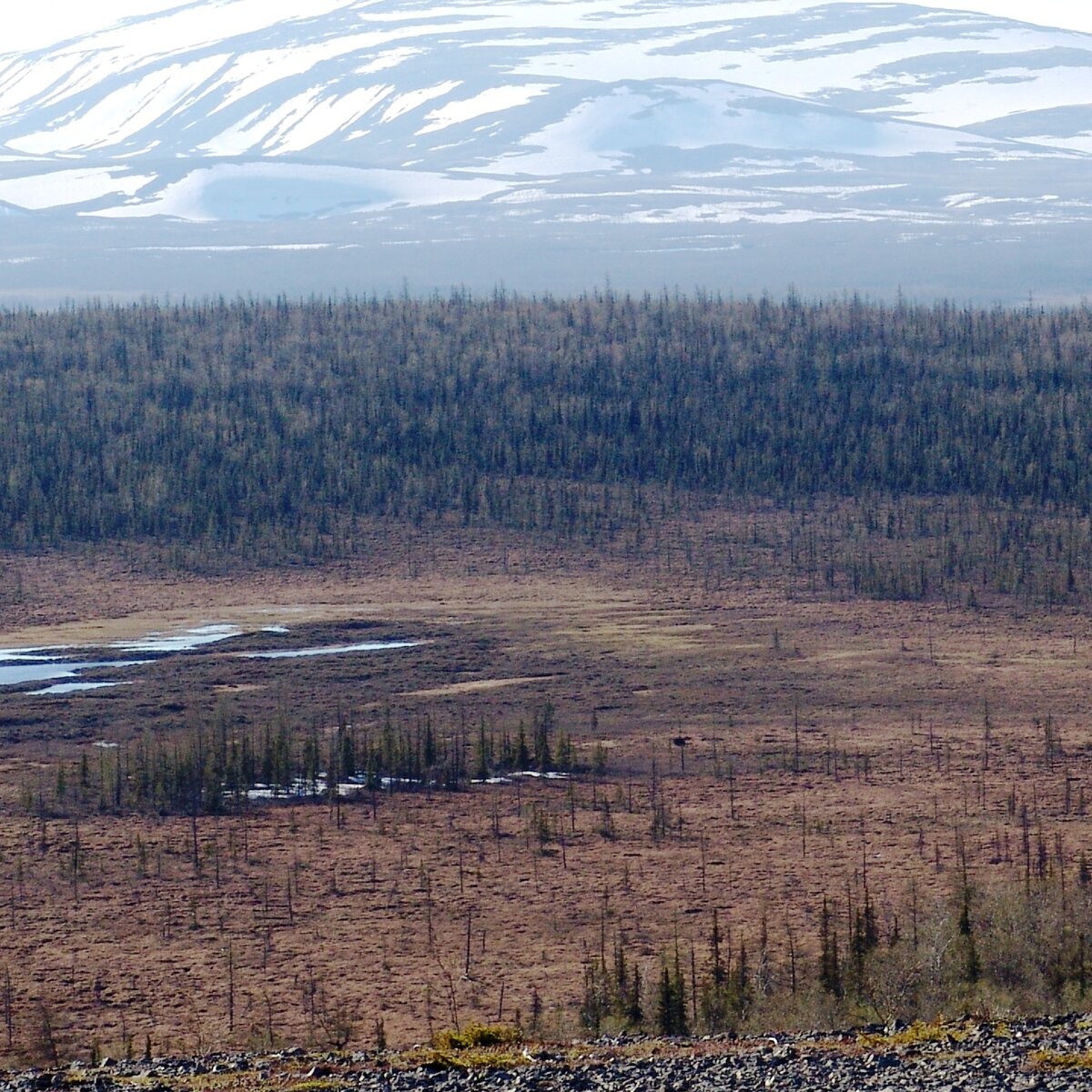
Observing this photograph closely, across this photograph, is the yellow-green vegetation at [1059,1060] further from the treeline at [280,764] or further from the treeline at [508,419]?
the treeline at [508,419]

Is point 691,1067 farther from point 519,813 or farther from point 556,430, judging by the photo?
point 556,430

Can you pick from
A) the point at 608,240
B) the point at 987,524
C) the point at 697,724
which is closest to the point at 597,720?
the point at 697,724

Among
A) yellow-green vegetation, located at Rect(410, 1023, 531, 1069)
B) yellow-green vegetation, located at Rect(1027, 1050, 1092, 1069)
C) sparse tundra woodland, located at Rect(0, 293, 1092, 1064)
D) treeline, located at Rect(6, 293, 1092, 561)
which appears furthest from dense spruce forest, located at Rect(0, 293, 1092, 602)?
yellow-green vegetation, located at Rect(1027, 1050, 1092, 1069)

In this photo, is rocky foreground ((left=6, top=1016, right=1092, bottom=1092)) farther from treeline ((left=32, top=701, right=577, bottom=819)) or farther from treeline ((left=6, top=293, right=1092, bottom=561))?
treeline ((left=6, top=293, right=1092, bottom=561))

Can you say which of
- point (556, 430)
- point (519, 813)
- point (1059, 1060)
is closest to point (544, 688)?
point (519, 813)

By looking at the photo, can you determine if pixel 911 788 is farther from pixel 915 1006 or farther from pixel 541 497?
pixel 541 497

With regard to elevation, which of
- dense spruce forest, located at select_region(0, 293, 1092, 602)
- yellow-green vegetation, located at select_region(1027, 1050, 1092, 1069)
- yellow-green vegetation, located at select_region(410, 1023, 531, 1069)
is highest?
dense spruce forest, located at select_region(0, 293, 1092, 602)
